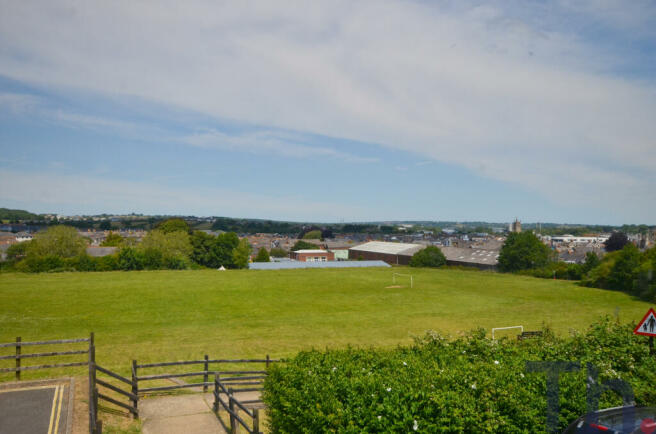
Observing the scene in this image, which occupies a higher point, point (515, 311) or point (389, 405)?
point (389, 405)

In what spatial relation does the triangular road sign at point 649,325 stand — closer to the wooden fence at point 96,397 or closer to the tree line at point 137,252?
the wooden fence at point 96,397

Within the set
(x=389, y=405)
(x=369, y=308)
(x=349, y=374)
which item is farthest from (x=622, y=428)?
(x=369, y=308)

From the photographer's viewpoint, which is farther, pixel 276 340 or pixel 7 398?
pixel 276 340

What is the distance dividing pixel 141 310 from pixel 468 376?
38.2 metres

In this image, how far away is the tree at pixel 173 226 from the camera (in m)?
106

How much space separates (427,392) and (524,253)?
9778 cm

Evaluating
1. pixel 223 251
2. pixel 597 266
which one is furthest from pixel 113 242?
pixel 597 266

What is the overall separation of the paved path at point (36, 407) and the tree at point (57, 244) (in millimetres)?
82403

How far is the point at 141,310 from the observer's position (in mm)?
41594

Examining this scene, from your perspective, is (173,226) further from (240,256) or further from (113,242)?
(240,256)

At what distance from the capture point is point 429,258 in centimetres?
10856

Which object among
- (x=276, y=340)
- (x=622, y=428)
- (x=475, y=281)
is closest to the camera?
(x=622, y=428)

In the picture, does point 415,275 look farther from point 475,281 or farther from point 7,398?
point 7,398

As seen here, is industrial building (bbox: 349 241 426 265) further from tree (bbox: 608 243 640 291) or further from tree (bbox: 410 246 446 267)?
tree (bbox: 608 243 640 291)
